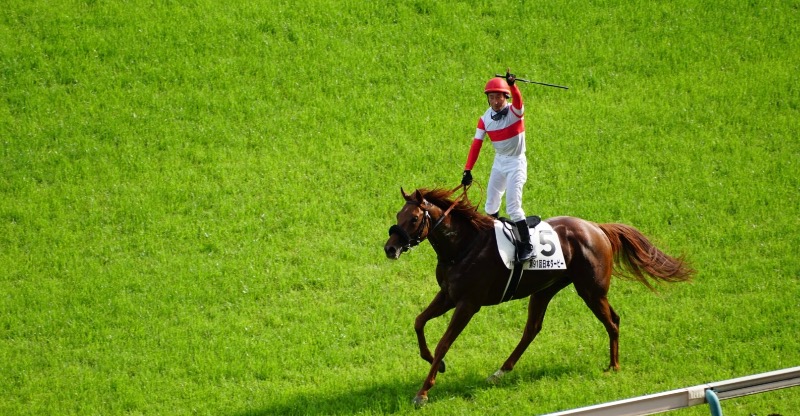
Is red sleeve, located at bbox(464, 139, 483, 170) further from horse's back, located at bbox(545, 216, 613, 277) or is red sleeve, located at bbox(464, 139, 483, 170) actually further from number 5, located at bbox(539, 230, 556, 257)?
horse's back, located at bbox(545, 216, 613, 277)

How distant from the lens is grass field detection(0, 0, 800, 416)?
37.6ft

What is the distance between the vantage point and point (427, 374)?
11.2 metres

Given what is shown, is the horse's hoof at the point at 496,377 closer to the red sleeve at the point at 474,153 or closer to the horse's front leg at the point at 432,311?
the horse's front leg at the point at 432,311

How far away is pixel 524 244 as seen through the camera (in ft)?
34.4

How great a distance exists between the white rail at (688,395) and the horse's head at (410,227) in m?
3.32

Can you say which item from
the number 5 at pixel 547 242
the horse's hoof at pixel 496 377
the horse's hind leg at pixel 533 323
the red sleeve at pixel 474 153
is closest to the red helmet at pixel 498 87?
the red sleeve at pixel 474 153

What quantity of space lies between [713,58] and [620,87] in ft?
7.67

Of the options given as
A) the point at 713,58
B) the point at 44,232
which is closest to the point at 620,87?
the point at 713,58

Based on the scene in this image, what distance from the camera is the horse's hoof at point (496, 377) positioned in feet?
36.1

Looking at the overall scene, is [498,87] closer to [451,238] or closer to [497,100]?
[497,100]

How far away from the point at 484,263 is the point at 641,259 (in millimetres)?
2430

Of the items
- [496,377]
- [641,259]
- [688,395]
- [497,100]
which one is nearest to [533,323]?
[496,377]

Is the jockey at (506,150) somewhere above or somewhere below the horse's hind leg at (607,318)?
above

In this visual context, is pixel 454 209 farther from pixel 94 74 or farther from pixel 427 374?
pixel 94 74
